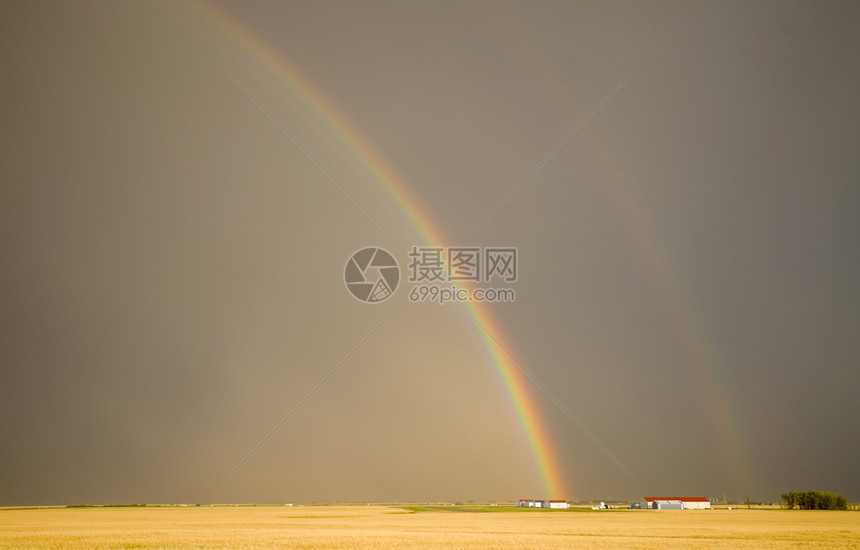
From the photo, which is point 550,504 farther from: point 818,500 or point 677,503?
point 818,500

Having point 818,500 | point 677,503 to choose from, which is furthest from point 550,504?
point 818,500

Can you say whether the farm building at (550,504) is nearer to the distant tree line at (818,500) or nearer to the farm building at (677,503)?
the farm building at (677,503)

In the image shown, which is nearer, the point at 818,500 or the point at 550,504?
the point at 818,500

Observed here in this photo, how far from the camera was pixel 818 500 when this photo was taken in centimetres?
11831

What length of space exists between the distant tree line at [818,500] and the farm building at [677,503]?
26.5 metres

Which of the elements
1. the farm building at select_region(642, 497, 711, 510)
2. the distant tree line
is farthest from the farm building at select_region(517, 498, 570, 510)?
the distant tree line

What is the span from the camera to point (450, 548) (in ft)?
112

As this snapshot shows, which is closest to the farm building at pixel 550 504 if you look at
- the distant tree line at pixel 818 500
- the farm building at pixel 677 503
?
the farm building at pixel 677 503

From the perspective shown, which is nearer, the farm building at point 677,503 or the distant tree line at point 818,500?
the distant tree line at point 818,500

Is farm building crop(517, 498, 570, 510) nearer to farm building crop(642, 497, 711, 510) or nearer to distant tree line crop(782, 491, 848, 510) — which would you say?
farm building crop(642, 497, 711, 510)

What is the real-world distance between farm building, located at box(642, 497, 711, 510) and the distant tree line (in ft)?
86.9

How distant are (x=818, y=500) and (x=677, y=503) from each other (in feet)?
112

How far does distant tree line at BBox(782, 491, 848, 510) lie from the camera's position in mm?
117312

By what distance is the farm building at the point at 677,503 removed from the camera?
146 metres
